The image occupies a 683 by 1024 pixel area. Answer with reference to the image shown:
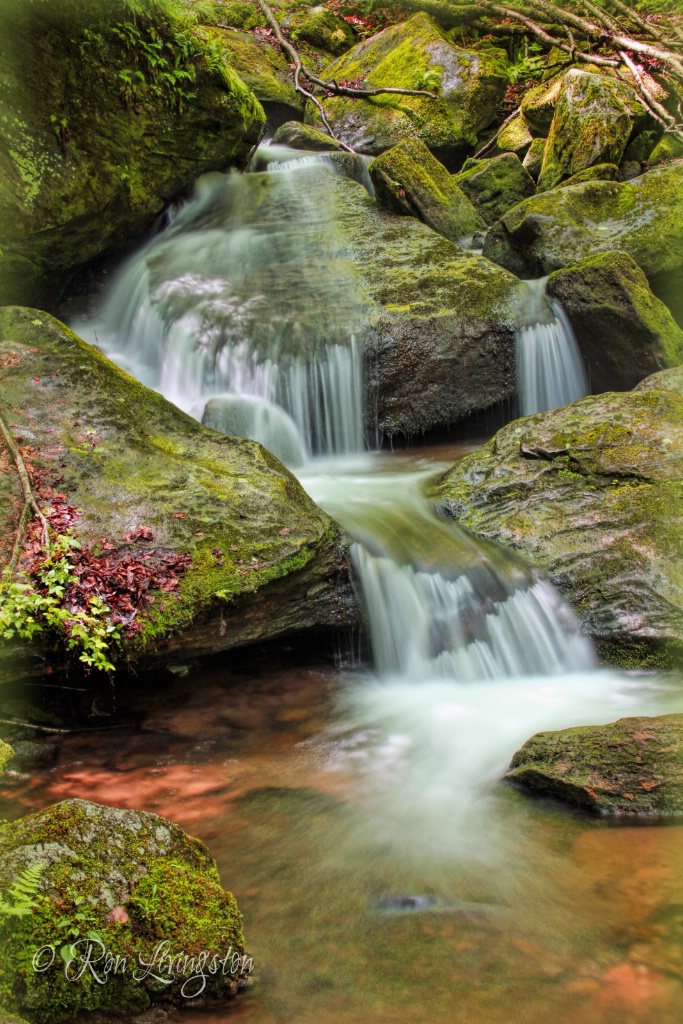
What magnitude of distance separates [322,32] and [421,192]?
1087 cm

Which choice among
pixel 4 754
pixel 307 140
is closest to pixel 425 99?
pixel 307 140

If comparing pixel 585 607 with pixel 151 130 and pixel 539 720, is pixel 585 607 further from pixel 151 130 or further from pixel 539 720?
pixel 151 130

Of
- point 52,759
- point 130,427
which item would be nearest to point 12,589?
point 52,759

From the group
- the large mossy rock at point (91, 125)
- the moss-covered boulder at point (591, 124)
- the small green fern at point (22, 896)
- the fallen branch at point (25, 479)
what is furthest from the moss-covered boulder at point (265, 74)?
the small green fern at point (22, 896)

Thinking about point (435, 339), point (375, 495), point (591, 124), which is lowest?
point (375, 495)

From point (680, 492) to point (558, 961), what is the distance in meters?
4.04

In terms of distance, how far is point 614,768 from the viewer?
127 inches

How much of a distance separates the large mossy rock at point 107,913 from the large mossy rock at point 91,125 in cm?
634

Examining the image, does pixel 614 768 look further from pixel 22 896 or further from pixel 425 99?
pixel 425 99

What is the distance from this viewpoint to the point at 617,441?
6.00 m

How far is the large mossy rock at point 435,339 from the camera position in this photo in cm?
802

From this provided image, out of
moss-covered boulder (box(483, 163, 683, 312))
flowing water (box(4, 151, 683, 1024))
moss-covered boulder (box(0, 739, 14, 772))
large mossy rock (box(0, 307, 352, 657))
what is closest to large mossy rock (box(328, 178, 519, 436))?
flowing water (box(4, 151, 683, 1024))

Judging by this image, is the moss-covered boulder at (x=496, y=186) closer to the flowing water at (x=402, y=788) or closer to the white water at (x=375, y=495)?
the white water at (x=375, y=495)

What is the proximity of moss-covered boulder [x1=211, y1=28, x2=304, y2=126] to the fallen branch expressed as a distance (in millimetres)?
12951
